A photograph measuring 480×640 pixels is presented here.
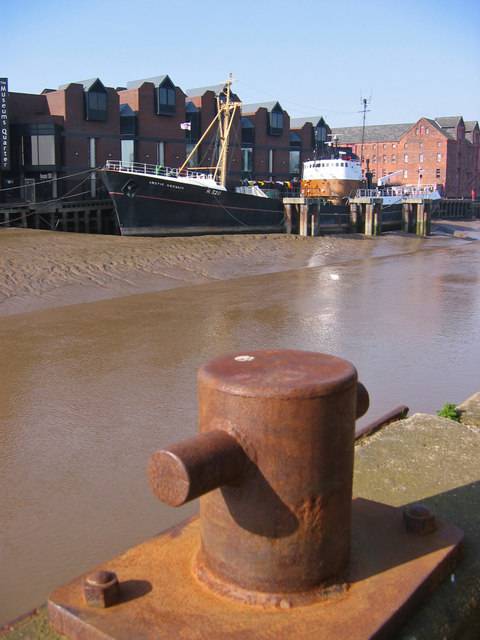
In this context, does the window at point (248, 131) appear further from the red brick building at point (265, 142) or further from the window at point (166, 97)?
the window at point (166, 97)

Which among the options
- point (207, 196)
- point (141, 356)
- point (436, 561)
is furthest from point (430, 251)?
point (436, 561)

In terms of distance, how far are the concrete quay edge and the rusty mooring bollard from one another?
1.27 feet

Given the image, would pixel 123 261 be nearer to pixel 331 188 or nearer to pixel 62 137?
pixel 62 137

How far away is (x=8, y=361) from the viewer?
9.70 metres

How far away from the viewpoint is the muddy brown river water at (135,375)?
446 centimetres

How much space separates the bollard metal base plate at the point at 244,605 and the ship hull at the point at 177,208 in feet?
86.8

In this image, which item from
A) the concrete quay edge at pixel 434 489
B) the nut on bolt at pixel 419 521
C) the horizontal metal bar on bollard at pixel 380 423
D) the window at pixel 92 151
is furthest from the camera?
the window at pixel 92 151

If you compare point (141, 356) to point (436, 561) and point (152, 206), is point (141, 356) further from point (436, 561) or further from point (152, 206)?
point (152, 206)

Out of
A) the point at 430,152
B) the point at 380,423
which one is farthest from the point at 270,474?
the point at 430,152

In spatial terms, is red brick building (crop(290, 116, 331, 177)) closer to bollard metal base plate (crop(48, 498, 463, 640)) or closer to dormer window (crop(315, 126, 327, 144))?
dormer window (crop(315, 126, 327, 144))

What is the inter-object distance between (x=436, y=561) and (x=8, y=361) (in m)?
8.44

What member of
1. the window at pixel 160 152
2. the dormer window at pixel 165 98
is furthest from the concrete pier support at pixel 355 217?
the dormer window at pixel 165 98

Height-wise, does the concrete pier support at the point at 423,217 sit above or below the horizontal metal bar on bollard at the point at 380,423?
above

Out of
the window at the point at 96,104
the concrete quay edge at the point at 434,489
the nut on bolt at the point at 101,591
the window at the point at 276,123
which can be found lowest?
the concrete quay edge at the point at 434,489
